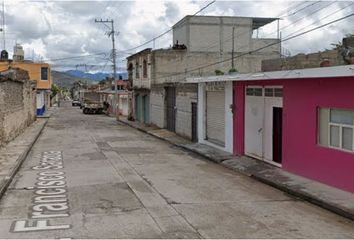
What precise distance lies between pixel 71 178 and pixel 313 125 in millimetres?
7044

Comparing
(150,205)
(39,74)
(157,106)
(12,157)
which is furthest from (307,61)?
(39,74)

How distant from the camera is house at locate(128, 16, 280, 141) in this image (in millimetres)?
39062

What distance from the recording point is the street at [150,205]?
29.2ft

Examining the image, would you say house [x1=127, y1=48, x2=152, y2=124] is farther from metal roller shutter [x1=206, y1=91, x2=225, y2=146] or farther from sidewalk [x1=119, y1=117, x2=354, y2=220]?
sidewalk [x1=119, y1=117, x2=354, y2=220]

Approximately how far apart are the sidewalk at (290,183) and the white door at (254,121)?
413mm

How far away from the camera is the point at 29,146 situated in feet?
78.4

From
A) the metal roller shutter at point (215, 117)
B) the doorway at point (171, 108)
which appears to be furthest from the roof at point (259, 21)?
the metal roller shutter at point (215, 117)

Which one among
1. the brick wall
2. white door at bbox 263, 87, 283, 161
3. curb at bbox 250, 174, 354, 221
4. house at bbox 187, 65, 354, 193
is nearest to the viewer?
curb at bbox 250, 174, 354, 221

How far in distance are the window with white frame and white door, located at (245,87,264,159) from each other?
431 cm

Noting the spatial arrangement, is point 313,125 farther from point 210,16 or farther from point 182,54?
point 210,16

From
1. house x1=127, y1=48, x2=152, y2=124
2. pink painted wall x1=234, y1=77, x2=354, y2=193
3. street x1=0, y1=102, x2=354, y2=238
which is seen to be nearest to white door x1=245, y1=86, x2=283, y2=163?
pink painted wall x1=234, y1=77, x2=354, y2=193

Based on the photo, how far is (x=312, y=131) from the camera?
560 inches

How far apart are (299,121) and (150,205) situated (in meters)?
6.05

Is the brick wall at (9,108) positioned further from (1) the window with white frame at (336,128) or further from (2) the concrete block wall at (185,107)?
(1) the window with white frame at (336,128)
